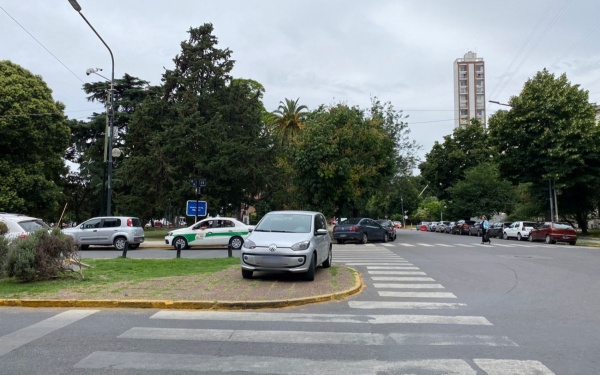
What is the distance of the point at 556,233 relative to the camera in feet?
97.2

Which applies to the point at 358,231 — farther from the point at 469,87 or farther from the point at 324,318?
the point at 469,87

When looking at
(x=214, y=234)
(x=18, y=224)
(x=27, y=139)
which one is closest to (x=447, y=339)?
(x=18, y=224)

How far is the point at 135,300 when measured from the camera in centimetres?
843

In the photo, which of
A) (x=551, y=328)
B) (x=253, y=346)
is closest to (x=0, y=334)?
(x=253, y=346)

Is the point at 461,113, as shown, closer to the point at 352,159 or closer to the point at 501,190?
the point at 501,190

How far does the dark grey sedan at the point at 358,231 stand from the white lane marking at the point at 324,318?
21123 millimetres

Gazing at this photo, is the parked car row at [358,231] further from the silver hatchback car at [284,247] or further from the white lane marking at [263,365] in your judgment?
the white lane marking at [263,365]

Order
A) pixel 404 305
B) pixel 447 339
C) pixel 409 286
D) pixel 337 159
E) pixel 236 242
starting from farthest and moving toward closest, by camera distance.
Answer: pixel 337 159, pixel 236 242, pixel 409 286, pixel 404 305, pixel 447 339

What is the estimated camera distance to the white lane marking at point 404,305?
837 centimetres

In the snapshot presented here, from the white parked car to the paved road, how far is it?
2736cm

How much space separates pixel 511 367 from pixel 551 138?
3214cm

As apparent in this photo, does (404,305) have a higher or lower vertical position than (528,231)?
lower

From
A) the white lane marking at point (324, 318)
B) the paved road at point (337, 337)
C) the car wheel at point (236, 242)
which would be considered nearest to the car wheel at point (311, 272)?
the paved road at point (337, 337)

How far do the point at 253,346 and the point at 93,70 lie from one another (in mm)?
24679
